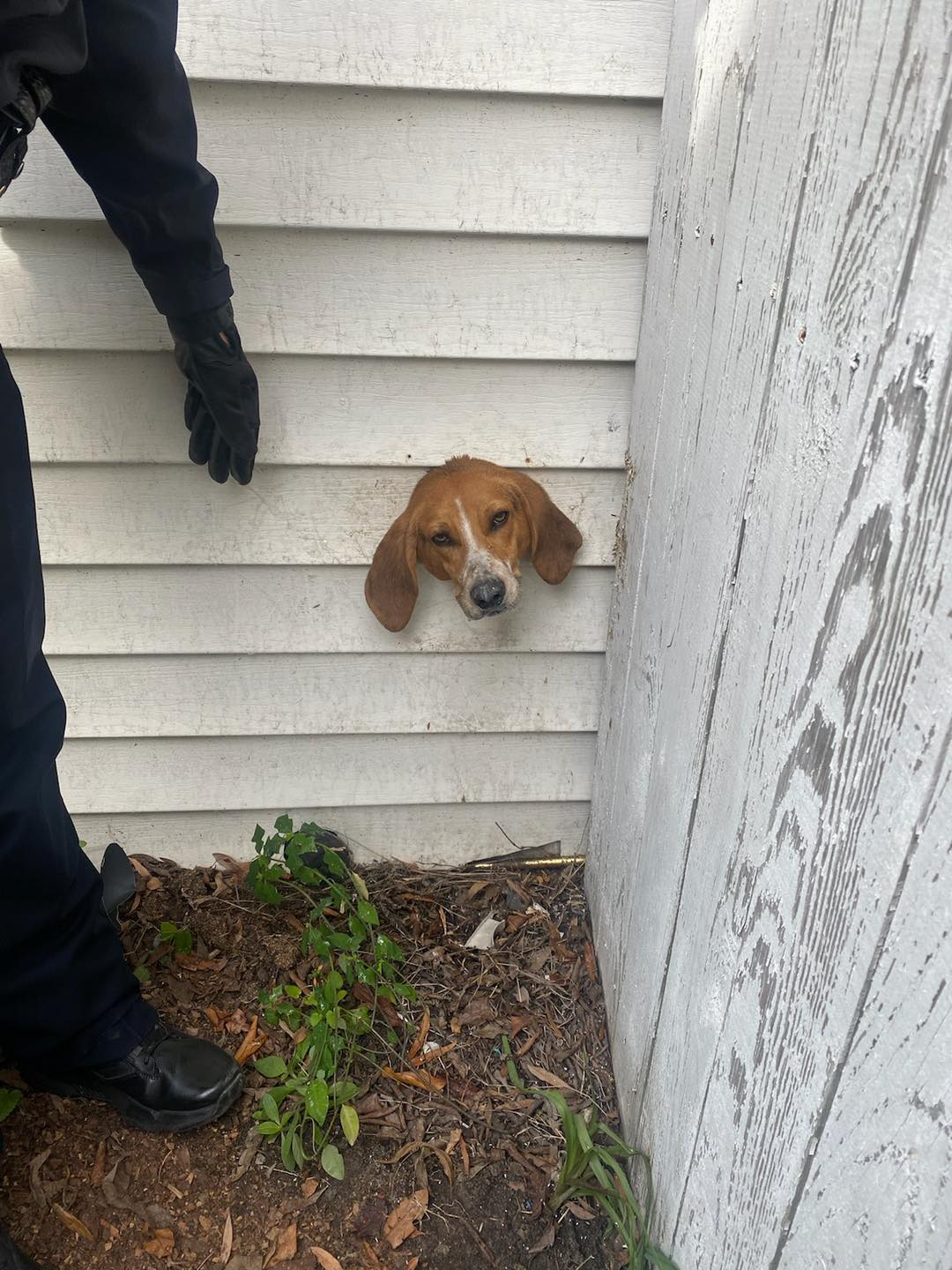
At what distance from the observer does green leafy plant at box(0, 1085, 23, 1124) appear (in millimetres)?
1830

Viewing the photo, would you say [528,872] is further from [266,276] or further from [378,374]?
[266,276]

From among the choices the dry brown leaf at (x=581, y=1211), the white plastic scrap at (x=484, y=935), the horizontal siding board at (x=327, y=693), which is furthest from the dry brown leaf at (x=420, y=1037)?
the horizontal siding board at (x=327, y=693)

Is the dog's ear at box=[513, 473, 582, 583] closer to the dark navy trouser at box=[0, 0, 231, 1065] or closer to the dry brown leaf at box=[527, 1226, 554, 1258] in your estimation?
the dark navy trouser at box=[0, 0, 231, 1065]

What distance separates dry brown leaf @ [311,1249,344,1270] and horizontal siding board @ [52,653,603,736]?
1.07m

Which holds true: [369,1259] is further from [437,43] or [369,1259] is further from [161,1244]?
[437,43]

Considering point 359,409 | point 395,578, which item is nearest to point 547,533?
point 395,578

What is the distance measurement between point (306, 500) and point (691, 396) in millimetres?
885

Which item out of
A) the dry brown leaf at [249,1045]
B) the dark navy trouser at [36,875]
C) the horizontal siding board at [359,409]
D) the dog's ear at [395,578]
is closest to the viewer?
the dark navy trouser at [36,875]

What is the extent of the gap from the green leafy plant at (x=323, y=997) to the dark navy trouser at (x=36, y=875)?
1.08ft

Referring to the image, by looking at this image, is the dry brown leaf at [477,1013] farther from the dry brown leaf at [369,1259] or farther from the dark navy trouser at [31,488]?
the dark navy trouser at [31,488]

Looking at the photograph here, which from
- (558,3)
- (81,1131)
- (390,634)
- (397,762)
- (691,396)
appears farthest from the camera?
(397,762)

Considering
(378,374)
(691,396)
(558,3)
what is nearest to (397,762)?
(378,374)

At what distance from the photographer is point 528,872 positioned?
2.44m

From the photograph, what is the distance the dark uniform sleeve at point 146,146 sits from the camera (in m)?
1.19
